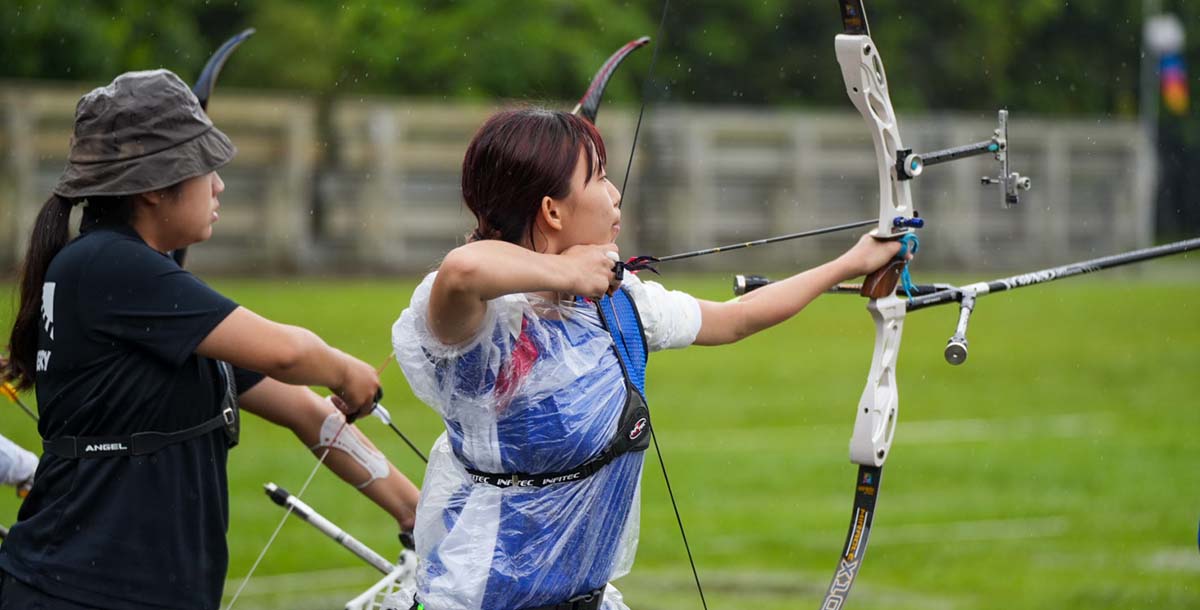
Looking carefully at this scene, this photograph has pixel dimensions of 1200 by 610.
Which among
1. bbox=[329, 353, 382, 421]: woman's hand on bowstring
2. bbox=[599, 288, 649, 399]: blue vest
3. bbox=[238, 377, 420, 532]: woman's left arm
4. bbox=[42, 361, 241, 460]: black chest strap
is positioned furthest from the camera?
bbox=[238, 377, 420, 532]: woman's left arm

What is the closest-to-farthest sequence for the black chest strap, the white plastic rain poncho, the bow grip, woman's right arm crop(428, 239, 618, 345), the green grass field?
1. woman's right arm crop(428, 239, 618, 345)
2. the white plastic rain poncho
3. the black chest strap
4. the bow grip
5. the green grass field

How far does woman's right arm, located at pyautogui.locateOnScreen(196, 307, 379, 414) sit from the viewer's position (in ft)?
10.0

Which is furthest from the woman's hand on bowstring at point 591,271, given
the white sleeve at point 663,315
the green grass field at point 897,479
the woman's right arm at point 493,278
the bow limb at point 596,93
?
the green grass field at point 897,479

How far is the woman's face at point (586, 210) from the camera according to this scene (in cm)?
296

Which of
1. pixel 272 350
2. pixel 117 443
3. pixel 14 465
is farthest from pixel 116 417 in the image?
pixel 14 465

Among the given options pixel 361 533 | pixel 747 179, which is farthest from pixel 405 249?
pixel 361 533

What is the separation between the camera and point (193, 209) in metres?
3.29

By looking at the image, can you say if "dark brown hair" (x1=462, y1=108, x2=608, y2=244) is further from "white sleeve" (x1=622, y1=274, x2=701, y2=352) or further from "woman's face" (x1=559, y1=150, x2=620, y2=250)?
"white sleeve" (x1=622, y1=274, x2=701, y2=352)

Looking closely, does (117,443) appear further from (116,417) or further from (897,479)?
(897,479)

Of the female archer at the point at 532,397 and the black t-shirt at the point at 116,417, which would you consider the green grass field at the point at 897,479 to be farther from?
the female archer at the point at 532,397

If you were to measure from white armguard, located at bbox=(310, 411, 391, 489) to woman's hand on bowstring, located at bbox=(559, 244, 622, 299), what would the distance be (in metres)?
1.14

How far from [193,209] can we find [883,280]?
58.4 inches

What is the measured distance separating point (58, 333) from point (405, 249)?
27644mm

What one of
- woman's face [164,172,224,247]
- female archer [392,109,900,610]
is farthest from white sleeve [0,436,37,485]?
female archer [392,109,900,610]
